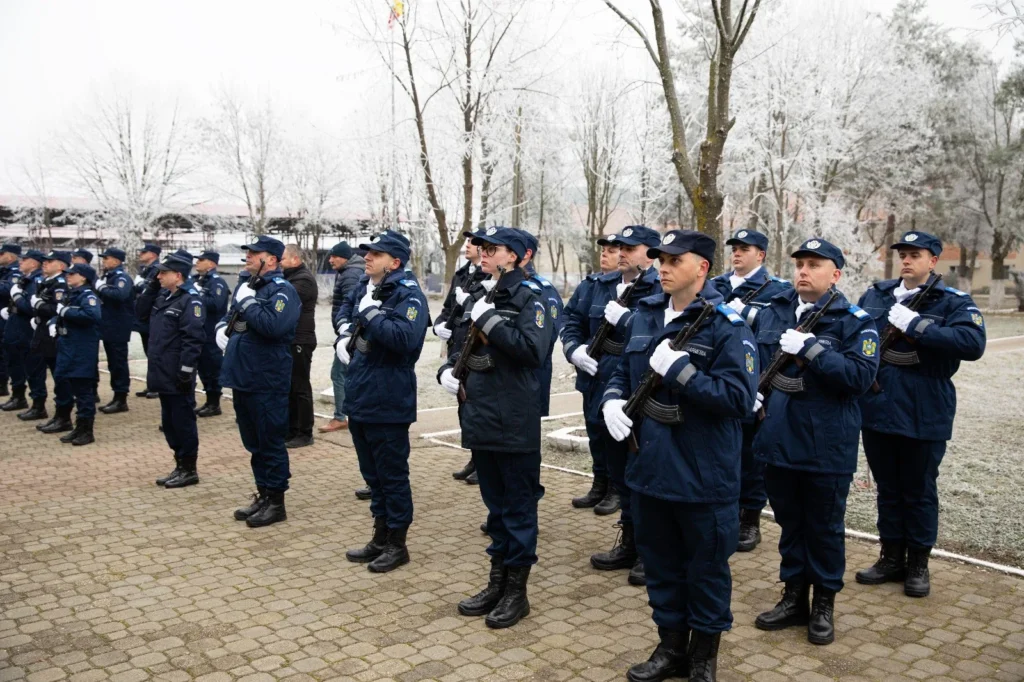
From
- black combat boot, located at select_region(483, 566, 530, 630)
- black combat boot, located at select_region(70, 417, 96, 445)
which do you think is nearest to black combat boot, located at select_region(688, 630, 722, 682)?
black combat boot, located at select_region(483, 566, 530, 630)

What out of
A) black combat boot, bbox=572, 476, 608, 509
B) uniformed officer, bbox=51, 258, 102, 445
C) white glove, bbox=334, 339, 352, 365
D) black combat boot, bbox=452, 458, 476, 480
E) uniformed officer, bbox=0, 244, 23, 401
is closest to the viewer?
white glove, bbox=334, 339, 352, 365

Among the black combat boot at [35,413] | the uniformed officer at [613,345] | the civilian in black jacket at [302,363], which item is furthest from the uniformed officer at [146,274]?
the uniformed officer at [613,345]

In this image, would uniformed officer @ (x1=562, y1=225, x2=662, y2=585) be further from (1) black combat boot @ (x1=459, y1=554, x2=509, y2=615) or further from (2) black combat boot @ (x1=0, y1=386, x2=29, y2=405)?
(2) black combat boot @ (x1=0, y1=386, x2=29, y2=405)

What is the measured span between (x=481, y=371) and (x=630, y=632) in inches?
69.7

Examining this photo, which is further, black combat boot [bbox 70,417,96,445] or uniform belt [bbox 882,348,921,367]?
black combat boot [bbox 70,417,96,445]

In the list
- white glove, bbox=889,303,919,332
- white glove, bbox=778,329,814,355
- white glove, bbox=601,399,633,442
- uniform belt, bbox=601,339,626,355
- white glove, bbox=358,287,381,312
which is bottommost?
white glove, bbox=601,399,633,442

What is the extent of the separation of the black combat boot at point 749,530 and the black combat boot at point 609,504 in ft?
3.71

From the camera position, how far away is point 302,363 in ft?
32.0

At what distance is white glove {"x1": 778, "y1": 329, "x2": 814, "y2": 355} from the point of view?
15.4 feet

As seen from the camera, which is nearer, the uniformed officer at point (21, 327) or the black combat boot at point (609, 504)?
the black combat boot at point (609, 504)

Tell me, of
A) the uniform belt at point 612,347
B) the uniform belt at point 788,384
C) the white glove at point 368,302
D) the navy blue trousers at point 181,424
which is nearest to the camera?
the uniform belt at point 788,384

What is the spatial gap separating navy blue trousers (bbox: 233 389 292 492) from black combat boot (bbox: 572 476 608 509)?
8.32ft

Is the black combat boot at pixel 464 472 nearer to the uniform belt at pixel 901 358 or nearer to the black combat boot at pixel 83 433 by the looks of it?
the uniform belt at pixel 901 358

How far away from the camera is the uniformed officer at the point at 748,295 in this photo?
6.34 metres
